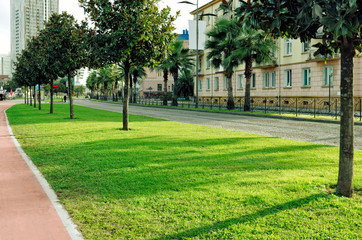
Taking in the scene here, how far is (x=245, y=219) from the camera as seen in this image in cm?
416

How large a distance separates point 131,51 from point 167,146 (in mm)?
5762

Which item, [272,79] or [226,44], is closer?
[226,44]

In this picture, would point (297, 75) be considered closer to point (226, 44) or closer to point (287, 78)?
point (287, 78)

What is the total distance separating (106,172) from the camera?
22.5ft

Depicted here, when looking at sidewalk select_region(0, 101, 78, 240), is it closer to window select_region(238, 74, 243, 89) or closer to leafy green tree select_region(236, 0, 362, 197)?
leafy green tree select_region(236, 0, 362, 197)

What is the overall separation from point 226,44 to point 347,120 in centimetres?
2545

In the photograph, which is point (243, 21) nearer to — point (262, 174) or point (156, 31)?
point (262, 174)

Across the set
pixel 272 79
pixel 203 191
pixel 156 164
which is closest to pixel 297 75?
pixel 272 79

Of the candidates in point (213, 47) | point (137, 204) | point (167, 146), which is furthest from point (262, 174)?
point (213, 47)

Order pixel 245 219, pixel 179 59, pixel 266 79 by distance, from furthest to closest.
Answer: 1. pixel 179 59
2. pixel 266 79
3. pixel 245 219

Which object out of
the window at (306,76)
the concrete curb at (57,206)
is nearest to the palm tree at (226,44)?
the window at (306,76)

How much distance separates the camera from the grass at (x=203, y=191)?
13.0 feet

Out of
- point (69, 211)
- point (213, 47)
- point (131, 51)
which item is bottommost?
point (69, 211)

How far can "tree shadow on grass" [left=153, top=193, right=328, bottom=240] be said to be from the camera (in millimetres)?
3788
